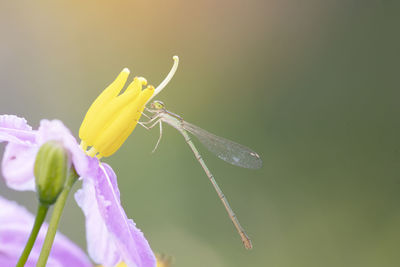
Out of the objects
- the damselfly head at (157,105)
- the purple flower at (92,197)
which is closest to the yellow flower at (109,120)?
the purple flower at (92,197)

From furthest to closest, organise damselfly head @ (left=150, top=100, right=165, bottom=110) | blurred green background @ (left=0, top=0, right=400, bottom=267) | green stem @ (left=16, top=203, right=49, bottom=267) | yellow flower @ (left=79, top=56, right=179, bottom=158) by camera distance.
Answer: blurred green background @ (left=0, top=0, right=400, bottom=267)
damselfly head @ (left=150, top=100, right=165, bottom=110)
yellow flower @ (left=79, top=56, right=179, bottom=158)
green stem @ (left=16, top=203, right=49, bottom=267)

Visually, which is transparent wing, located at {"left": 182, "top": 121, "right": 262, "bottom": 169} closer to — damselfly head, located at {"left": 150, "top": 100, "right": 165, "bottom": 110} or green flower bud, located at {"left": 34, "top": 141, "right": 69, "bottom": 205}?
damselfly head, located at {"left": 150, "top": 100, "right": 165, "bottom": 110}

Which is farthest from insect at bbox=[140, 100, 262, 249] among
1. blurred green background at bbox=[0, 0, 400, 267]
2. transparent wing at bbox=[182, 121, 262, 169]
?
blurred green background at bbox=[0, 0, 400, 267]

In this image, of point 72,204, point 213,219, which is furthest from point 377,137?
point 72,204

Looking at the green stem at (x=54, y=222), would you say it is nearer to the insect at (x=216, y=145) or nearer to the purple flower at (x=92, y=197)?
the purple flower at (x=92, y=197)

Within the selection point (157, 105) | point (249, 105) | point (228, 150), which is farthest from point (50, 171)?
point (249, 105)

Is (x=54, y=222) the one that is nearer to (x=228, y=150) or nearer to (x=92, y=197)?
(x=92, y=197)

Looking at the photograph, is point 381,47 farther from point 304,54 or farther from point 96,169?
point 96,169
